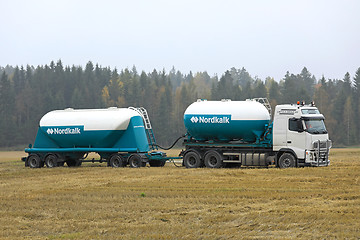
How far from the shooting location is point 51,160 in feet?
128

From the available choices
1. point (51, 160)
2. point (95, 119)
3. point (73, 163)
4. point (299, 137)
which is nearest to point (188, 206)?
point (299, 137)

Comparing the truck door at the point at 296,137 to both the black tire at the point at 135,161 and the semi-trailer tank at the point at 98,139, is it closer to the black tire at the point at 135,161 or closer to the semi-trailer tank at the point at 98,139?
the semi-trailer tank at the point at 98,139

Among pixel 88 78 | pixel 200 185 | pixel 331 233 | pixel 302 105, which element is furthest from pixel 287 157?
pixel 88 78

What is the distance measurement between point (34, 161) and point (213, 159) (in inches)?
490

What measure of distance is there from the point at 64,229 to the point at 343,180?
45.8ft

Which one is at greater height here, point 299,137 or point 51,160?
point 299,137

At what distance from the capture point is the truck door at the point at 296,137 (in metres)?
31.0

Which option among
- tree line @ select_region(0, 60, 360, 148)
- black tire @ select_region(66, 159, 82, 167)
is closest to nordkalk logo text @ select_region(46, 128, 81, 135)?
black tire @ select_region(66, 159, 82, 167)

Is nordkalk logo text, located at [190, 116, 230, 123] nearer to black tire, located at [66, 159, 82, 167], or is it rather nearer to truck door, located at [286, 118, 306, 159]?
truck door, located at [286, 118, 306, 159]

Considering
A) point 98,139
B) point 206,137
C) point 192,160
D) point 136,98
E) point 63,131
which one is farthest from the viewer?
point 136,98

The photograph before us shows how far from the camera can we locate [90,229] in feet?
50.4

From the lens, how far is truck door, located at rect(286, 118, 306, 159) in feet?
102

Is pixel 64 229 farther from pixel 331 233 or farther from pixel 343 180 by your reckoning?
pixel 343 180

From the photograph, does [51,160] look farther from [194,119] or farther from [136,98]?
[136,98]
